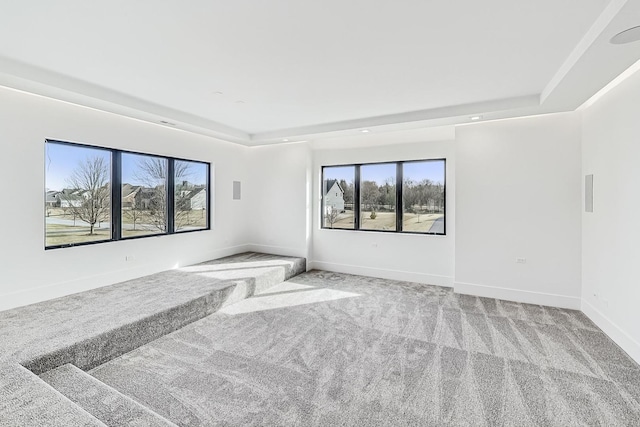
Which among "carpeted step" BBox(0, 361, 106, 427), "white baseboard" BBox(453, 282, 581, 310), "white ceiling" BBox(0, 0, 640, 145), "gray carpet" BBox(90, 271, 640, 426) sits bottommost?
"gray carpet" BBox(90, 271, 640, 426)

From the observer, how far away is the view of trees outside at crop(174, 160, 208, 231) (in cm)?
574

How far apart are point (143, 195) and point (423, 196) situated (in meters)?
5.01

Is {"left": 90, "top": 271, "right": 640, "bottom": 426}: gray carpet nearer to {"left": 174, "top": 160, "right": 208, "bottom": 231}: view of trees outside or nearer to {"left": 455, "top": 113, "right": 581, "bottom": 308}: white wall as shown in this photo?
{"left": 455, "top": 113, "right": 581, "bottom": 308}: white wall

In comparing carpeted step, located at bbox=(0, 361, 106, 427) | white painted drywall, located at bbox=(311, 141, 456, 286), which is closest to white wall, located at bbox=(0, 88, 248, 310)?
carpeted step, located at bbox=(0, 361, 106, 427)

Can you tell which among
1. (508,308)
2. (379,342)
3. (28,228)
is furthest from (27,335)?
(508,308)

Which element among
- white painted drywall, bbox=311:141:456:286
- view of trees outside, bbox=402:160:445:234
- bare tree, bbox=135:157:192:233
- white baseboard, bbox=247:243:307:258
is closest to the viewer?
bare tree, bbox=135:157:192:233

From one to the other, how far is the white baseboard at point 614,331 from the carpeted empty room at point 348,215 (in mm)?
46

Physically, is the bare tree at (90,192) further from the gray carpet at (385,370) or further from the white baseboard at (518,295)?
the white baseboard at (518,295)

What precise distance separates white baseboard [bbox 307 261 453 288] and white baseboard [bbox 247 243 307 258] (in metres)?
0.33

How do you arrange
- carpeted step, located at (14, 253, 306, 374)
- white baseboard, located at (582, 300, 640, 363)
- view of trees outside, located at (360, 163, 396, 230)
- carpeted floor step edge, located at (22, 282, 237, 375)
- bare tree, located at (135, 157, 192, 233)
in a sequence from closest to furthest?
1. carpeted floor step edge, located at (22, 282, 237, 375)
2. carpeted step, located at (14, 253, 306, 374)
3. white baseboard, located at (582, 300, 640, 363)
4. bare tree, located at (135, 157, 192, 233)
5. view of trees outside, located at (360, 163, 396, 230)

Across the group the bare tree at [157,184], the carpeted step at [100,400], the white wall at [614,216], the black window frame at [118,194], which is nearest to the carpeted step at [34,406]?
the carpeted step at [100,400]

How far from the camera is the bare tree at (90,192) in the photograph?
4.27m

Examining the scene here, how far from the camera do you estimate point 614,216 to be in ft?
11.3

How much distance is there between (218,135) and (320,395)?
4971mm
